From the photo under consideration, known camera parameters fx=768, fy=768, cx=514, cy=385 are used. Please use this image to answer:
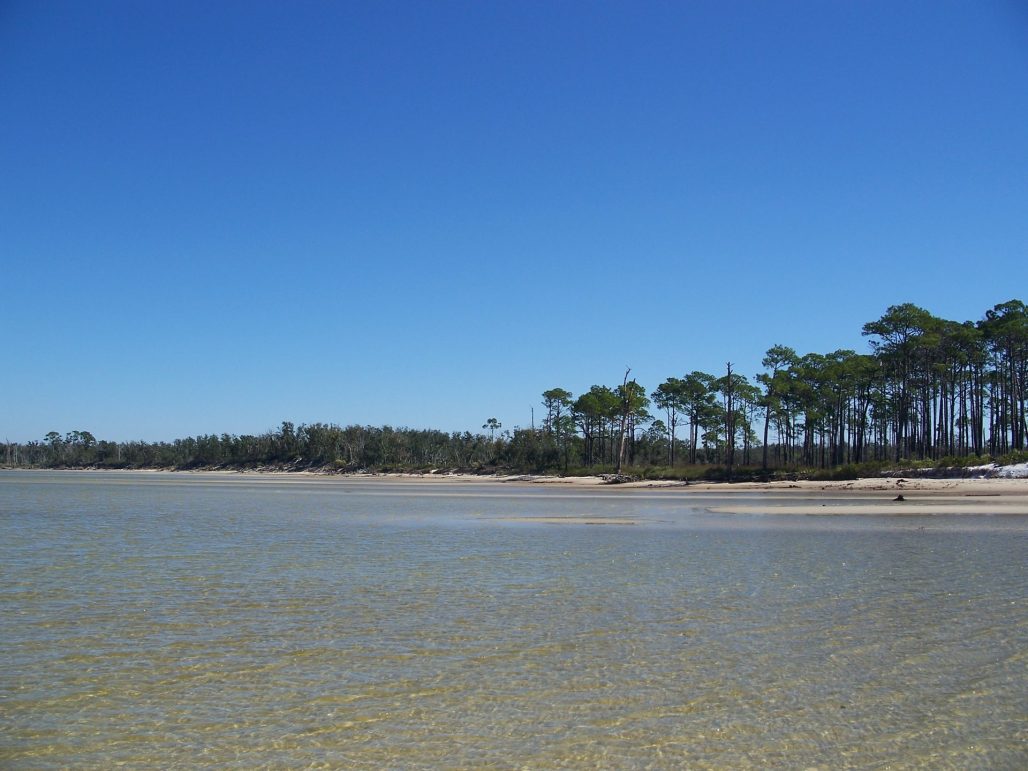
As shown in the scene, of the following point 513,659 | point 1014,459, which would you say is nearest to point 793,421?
point 1014,459

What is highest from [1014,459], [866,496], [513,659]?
[1014,459]

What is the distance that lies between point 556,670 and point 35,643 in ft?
20.4

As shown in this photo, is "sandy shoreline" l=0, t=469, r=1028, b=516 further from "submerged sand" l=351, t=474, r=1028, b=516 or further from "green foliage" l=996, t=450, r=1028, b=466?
"green foliage" l=996, t=450, r=1028, b=466

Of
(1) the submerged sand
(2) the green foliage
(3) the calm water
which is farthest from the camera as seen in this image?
(2) the green foliage

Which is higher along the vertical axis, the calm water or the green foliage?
the green foliage

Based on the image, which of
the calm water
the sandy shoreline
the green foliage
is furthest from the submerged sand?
the calm water

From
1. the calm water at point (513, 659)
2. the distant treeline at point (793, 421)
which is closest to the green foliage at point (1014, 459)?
the distant treeline at point (793, 421)

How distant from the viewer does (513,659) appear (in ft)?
28.6

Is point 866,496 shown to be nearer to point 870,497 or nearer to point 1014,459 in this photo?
point 870,497

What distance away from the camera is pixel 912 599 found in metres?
11.9

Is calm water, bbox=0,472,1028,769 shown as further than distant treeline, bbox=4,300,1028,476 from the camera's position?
No

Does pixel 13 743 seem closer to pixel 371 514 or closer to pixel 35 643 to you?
pixel 35 643

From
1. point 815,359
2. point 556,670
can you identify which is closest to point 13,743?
point 556,670

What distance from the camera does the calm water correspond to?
628 centimetres
